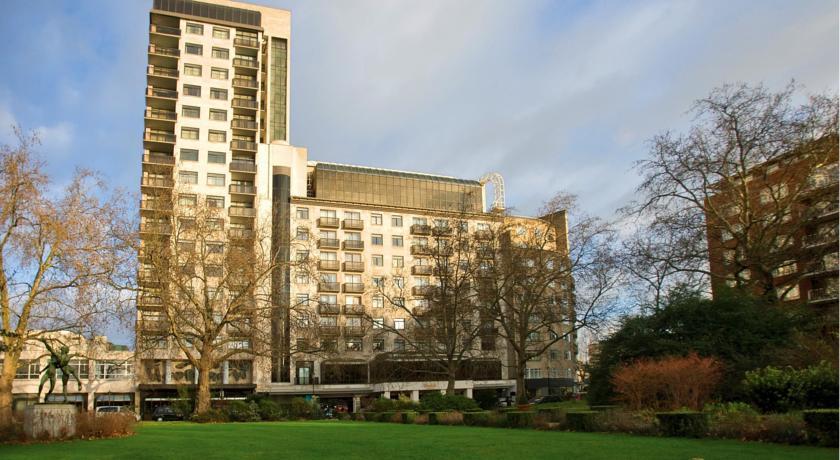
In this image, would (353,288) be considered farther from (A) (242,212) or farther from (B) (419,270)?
(A) (242,212)

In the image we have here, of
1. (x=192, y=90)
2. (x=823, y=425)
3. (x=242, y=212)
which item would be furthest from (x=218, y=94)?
(x=823, y=425)

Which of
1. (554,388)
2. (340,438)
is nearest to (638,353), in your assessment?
(340,438)

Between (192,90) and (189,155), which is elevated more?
(192,90)

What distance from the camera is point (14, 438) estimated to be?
20219 mm

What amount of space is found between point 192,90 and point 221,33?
8.31 m

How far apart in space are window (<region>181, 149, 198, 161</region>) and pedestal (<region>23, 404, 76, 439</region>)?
2314 inches

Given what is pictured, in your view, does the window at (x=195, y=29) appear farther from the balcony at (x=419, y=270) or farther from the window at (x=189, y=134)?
the balcony at (x=419, y=270)

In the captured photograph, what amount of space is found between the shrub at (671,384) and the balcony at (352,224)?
59.9 m

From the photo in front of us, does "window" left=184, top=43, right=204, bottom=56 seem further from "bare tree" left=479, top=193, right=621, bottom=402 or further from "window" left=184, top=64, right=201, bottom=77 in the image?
"bare tree" left=479, top=193, right=621, bottom=402

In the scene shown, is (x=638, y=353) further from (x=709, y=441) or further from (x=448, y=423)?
(x=709, y=441)

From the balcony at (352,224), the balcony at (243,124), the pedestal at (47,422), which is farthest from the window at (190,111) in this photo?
the pedestal at (47,422)

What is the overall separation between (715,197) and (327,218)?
51206mm

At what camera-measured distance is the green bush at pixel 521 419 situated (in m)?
24.7

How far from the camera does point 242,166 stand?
254ft
